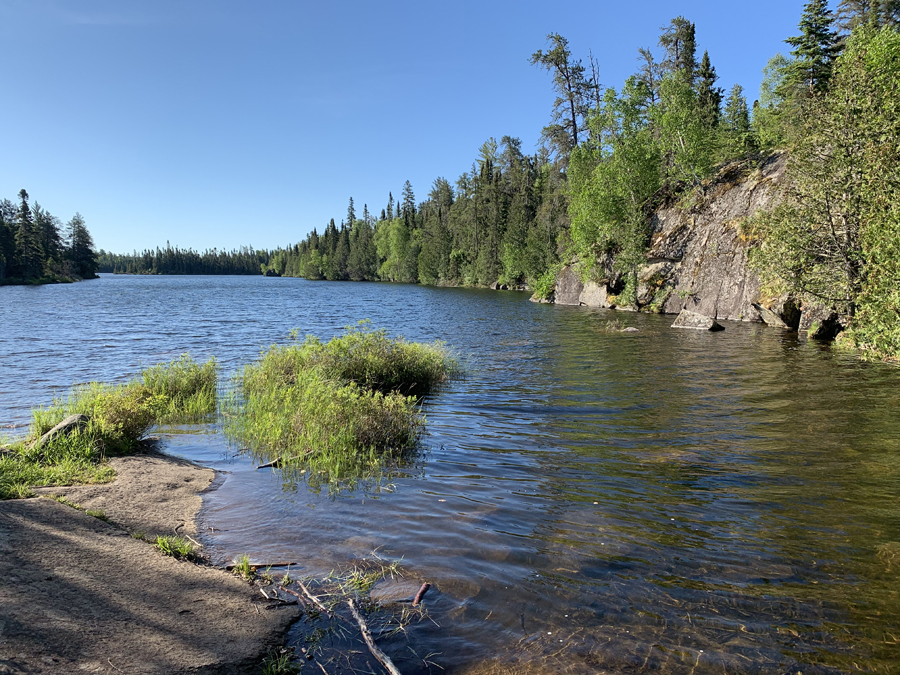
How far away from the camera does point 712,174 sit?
42750 millimetres

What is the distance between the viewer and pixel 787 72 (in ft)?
147

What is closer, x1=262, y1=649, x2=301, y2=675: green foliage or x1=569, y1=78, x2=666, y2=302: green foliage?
x1=262, y1=649, x2=301, y2=675: green foliage

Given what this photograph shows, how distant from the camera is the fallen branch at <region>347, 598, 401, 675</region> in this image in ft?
13.2

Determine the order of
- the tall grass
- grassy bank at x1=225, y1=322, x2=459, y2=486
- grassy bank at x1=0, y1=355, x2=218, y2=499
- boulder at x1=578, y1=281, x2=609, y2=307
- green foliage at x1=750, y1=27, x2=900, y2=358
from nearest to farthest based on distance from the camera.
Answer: grassy bank at x1=0, y1=355, x2=218, y2=499, grassy bank at x1=225, y1=322, x2=459, y2=486, the tall grass, green foliage at x1=750, y1=27, x2=900, y2=358, boulder at x1=578, y1=281, x2=609, y2=307

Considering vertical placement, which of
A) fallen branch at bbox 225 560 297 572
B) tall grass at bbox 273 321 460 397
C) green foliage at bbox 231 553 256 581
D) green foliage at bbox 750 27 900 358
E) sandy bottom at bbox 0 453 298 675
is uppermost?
green foliage at bbox 750 27 900 358

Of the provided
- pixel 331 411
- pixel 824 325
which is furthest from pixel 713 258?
pixel 331 411

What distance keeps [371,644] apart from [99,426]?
770cm

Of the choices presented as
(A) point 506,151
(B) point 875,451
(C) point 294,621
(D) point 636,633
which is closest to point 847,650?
(D) point 636,633

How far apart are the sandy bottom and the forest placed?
1747cm

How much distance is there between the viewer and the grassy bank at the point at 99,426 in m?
7.57

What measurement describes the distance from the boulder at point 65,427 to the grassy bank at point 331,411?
275cm

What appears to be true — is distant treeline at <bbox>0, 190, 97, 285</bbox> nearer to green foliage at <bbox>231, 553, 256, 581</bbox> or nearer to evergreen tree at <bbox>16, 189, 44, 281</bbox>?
evergreen tree at <bbox>16, 189, 44, 281</bbox>

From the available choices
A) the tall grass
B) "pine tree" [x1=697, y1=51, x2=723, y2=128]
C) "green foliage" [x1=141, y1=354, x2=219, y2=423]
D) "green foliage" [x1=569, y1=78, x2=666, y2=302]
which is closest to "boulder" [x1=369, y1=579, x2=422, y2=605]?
the tall grass

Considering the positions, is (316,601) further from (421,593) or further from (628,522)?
(628,522)
